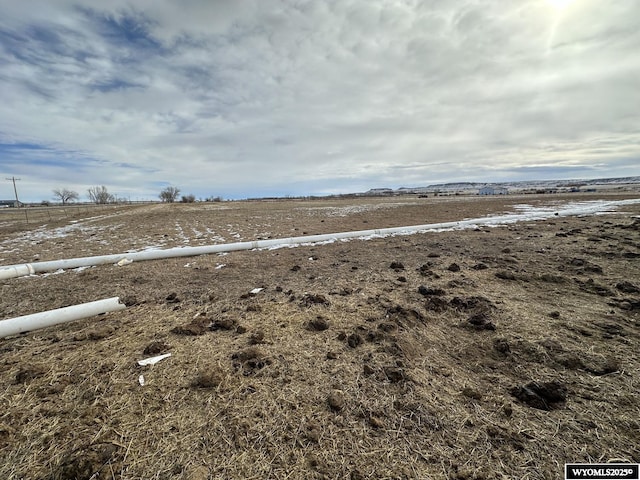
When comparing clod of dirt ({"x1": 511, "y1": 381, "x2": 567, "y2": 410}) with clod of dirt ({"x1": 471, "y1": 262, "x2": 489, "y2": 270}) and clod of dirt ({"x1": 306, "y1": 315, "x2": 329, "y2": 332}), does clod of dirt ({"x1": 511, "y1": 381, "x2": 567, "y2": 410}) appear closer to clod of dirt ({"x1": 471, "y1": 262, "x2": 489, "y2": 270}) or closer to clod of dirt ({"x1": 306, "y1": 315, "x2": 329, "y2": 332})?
clod of dirt ({"x1": 306, "y1": 315, "x2": 329, "y2": 332})

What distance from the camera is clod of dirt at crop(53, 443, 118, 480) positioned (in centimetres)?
170

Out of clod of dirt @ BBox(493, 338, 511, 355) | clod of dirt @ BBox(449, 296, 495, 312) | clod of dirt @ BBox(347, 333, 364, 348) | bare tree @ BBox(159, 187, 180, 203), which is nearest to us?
clod of dirt @ BBox(493, 338, 511, 355)

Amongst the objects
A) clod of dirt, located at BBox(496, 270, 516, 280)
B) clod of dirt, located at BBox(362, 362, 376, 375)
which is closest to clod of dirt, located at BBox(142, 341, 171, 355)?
clod of dirt, located at BBox(362, 362, 376, 375)

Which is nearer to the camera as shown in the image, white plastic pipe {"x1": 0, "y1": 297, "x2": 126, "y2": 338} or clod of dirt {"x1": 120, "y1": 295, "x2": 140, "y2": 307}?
white plastic pipe {"x1": 0, "y1": 297, "x2": 126, "y2": 338}

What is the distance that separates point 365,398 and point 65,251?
11.1m

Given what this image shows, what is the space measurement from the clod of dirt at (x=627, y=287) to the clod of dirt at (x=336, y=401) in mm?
5079

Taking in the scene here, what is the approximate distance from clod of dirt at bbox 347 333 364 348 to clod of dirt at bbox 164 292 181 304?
3002mm

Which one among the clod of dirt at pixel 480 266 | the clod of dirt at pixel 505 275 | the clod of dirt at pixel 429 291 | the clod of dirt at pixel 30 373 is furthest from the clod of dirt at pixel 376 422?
the clod of dirt at pixel 480 266

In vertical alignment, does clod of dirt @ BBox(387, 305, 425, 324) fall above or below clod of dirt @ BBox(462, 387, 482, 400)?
above

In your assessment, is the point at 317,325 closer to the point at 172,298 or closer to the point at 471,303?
the point at 471,303

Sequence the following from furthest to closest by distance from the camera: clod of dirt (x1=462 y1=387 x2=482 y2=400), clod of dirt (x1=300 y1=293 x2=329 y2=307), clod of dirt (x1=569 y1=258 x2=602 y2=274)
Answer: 1. clod of dirt (x1=569 y1=258 x2=602 y2=274)
2. clod of dirt (x1=300 y1=293 x2=329 y2=307)
3. clod of dirt (x1=462 y1=387 x2=482 y2=400)

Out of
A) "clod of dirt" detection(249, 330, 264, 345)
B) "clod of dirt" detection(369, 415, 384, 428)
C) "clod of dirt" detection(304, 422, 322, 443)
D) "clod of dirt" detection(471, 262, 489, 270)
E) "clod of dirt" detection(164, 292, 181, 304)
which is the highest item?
"clod of dirt" detection(164, 292, 181, 304)

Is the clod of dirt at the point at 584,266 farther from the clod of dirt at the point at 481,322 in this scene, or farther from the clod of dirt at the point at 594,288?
the clod of dirt at the point at 481,322

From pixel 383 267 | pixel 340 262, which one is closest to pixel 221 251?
pixel 340 262
